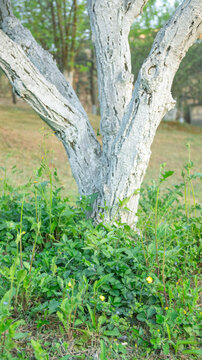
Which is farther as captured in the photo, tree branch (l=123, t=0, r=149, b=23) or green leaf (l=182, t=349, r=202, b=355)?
tree branch (l=123, t=0, r=149, b=23)

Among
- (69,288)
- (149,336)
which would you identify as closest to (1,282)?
(69,288)

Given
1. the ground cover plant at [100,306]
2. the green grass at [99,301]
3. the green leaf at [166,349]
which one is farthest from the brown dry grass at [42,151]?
the green leaf at [166,349]

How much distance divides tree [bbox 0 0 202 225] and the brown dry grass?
96.8 inches

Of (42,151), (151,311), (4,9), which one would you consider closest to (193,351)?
(151,311)

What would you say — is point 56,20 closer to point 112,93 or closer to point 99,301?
point 112,93

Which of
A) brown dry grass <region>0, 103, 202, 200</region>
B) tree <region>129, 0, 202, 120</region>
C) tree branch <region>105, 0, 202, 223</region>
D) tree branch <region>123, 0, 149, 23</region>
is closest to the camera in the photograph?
tree branch <region>105, 0, 202, 223</region>

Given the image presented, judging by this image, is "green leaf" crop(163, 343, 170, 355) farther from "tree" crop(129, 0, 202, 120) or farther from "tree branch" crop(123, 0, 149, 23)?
"tree" crop(129, 0, 202, 120)

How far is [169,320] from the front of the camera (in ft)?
6.35

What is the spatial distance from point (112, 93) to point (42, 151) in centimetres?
566

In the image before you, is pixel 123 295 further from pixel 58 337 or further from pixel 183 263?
pixel 183 263

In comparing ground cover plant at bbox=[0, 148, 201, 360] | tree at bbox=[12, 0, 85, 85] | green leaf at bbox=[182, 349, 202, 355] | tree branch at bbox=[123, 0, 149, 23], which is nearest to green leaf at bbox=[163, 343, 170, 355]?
ground cover plant at bbox=[0, 148, 201, 360]

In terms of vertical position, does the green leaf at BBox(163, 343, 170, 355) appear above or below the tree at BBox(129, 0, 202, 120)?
below

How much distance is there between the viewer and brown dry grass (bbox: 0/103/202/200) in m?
7.36

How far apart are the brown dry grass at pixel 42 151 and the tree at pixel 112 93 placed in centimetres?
246
